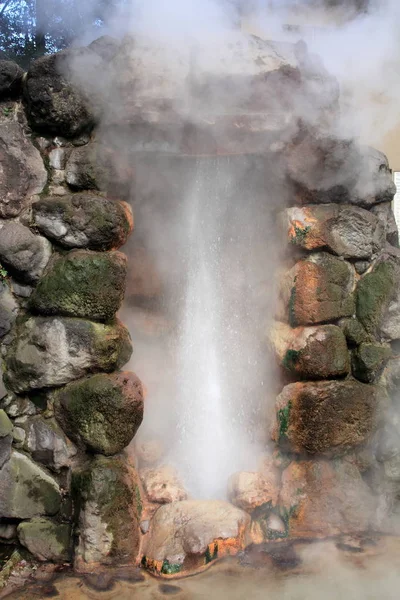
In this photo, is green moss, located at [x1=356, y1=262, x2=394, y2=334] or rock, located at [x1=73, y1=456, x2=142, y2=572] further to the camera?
green moss, located at [x1=356, y1=262, x2=394, y2=334]

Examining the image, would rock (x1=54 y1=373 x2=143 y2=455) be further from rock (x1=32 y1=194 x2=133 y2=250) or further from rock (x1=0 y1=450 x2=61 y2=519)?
rock (x1=32 y1=194 x2=133 y2=250)

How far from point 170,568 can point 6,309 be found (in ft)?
4.39

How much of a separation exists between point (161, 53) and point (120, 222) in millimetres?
927

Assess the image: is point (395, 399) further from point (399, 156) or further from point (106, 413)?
point (399, 156)

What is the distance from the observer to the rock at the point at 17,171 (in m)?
2.60

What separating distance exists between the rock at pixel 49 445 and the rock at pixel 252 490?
0.83 metres

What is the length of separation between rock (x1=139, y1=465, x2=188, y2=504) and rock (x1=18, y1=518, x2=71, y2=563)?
465mm

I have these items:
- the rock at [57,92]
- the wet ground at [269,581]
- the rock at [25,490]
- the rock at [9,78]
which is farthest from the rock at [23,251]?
the wet ground at [269,581]

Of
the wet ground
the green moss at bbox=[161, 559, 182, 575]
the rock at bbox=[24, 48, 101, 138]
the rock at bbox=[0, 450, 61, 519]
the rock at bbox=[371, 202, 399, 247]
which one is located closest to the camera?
the wet ground

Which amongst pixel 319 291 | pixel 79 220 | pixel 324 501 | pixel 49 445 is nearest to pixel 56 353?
pixel 49 445

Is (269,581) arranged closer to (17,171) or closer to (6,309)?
(6,309)

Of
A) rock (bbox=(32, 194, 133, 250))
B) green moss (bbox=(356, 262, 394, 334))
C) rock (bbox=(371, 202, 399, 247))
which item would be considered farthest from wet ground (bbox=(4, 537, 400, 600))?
rock (bbox=(371, 202, 399, 247))

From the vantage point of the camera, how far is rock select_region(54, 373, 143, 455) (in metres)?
2.44

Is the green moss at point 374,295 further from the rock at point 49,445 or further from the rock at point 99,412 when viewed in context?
the rock at point 49,445
